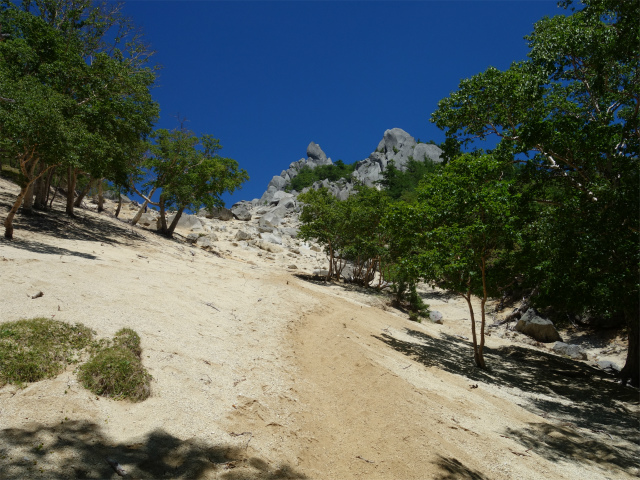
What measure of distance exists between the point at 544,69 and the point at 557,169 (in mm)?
3062

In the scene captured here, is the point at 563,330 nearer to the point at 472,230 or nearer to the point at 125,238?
the point at 472,230

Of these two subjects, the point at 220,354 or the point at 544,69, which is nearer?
the point at 220,354

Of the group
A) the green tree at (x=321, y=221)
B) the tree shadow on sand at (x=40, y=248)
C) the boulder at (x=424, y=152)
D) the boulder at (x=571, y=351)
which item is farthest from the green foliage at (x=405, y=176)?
the tree shadow on sand at (x=40, y=248)

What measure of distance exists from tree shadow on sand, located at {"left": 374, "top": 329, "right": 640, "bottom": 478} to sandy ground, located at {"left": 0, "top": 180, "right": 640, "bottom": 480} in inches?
2.4

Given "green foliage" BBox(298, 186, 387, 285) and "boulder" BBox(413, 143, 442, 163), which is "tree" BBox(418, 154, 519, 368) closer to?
"green foliage" BBox(298, 186, 387, 285)

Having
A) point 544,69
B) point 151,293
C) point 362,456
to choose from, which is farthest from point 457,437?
point 544,69

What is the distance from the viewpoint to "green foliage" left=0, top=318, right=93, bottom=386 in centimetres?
434

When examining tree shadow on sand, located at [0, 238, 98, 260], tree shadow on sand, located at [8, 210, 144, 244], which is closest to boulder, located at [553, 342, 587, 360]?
tree shadow on sand, located at [0, 238, 98, 260]

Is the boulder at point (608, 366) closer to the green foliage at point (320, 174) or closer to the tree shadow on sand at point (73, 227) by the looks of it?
the tree shadow on sand at point (73, 227)

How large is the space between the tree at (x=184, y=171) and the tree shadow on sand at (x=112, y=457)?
24.2 m

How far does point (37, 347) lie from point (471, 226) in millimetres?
9497

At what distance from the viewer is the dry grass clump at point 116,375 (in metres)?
4.55

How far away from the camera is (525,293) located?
24594mm

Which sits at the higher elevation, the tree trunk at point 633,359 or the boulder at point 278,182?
the boulder at point 278,182
